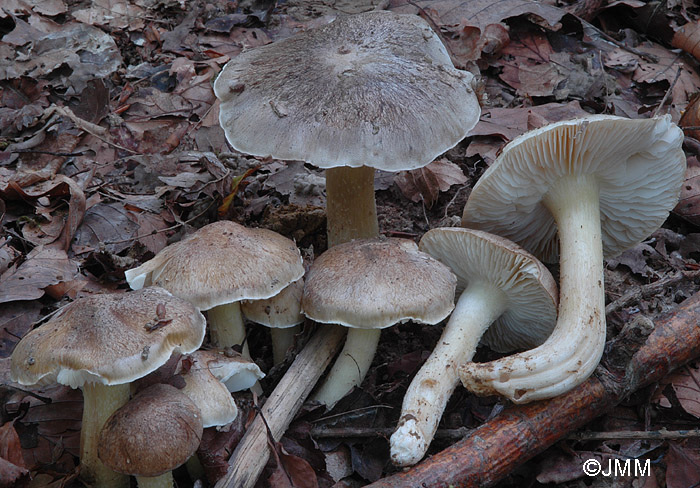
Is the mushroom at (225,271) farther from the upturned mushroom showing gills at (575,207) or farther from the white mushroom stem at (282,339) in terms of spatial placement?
the upturned mushroom showing gills at (575,207)

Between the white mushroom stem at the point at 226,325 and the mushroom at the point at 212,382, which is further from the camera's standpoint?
the white mushroom stem at the point at 226,325

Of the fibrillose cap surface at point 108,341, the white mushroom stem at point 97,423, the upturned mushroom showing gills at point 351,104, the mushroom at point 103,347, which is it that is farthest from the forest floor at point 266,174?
the upturned mushroom showing gills at point 351,104

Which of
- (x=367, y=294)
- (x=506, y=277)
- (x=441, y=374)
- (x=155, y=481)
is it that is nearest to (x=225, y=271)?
(x=367, y=294)

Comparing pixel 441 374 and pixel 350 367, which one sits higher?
pixel 441 374

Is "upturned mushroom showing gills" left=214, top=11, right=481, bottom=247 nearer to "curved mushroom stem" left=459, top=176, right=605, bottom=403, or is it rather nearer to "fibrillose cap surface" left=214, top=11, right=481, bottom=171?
"fibrillose cap surface" left=214, top=11, right=481, bottom=171

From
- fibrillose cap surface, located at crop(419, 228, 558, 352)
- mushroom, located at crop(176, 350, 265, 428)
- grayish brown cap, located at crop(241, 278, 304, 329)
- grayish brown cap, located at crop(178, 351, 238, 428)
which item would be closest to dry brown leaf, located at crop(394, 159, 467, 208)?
fibrillose cap surface, located at crop(419, 228, 558, 352)

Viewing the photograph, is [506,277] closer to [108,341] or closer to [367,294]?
[367,294]
